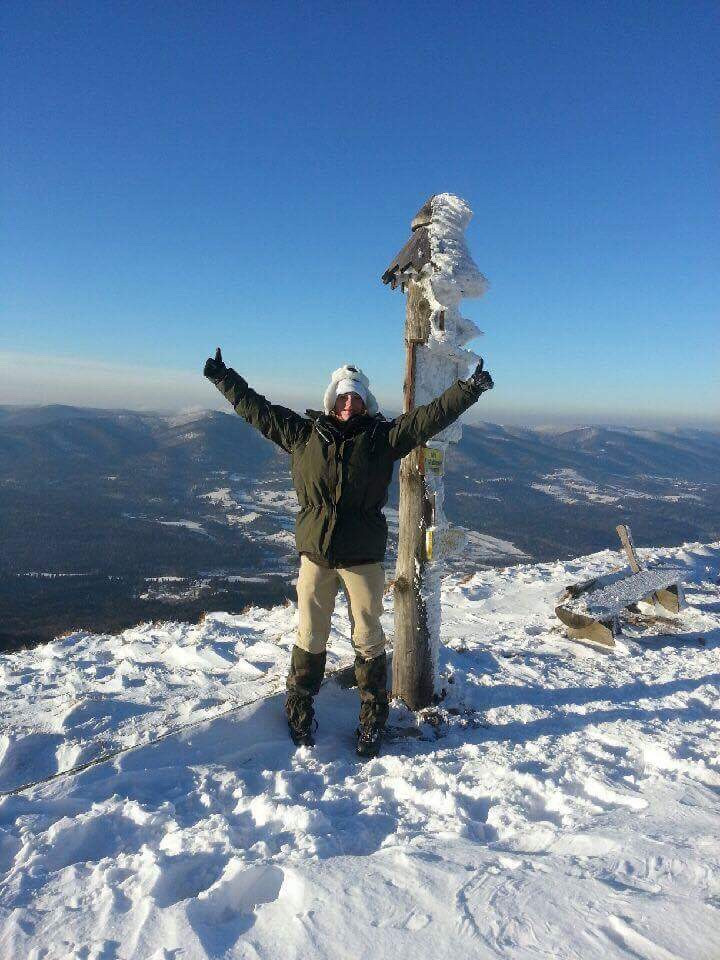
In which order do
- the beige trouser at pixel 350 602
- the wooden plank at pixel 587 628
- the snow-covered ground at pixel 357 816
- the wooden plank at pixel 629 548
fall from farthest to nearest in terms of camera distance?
the wooden plank at pixel 629 548, the wooden plank at pixel 587 628, the beige trouser at pixel 350 602, the snow-covered ground at pixel 357 816

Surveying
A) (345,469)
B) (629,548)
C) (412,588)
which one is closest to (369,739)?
(412,588)

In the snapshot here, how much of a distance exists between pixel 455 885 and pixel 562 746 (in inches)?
88.0

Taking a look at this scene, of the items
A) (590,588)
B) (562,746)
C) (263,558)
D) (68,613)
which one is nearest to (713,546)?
(590,588)

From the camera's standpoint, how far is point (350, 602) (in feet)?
12.9

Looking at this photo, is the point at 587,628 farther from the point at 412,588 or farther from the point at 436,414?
the point at 436,414

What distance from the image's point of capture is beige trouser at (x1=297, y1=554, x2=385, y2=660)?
12.6 feet

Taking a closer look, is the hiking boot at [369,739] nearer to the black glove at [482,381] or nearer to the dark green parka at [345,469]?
the dark green parka at [345,469]

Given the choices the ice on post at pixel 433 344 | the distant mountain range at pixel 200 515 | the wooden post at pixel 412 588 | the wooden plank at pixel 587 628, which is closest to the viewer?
the ice on post at pixel 433 344

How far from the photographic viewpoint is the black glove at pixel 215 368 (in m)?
3.89

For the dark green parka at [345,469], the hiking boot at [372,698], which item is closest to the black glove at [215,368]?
the dark green parka at [345,469]

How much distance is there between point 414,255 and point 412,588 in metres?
2.87

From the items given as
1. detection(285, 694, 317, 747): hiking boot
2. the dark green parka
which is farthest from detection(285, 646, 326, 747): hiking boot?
the dark green parka

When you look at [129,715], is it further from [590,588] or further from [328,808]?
[590,588]

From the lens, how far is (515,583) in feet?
34.9
